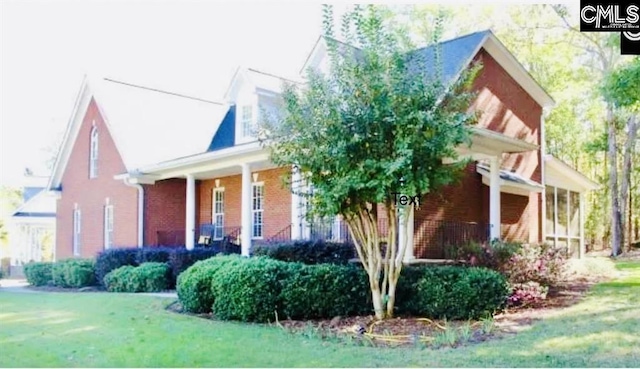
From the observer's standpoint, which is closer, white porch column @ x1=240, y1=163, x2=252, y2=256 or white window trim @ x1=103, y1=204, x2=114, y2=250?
white porch column @ x1=240, y1=163, x2=252, y2=256

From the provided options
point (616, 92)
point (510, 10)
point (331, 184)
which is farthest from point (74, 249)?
point (510, 10)

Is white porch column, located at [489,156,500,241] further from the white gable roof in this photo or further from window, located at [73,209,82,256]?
window, located at [73,209,82,256]

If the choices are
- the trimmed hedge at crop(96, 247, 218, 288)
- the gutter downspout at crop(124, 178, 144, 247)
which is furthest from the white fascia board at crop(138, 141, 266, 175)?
the trimmed hedge at crop(96, 247, 218, 288)

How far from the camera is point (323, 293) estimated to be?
37.0ft

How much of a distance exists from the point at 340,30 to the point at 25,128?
182ft

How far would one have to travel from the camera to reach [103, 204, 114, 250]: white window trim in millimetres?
22719

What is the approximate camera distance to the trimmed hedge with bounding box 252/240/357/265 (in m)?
13.4

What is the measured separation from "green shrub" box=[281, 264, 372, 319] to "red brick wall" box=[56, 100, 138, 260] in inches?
455

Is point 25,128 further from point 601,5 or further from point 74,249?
point 601,5

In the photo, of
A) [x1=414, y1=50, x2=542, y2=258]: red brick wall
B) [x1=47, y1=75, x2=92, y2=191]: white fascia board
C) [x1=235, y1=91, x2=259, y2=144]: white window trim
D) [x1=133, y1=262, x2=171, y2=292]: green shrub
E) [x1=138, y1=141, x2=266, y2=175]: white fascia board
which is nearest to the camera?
[x1=414, y1=50, x2=542, y2=258]: red brick wall

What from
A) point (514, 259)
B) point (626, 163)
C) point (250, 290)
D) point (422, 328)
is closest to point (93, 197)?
point (250, 290)

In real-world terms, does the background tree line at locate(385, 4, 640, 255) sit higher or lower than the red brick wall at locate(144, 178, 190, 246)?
higher
